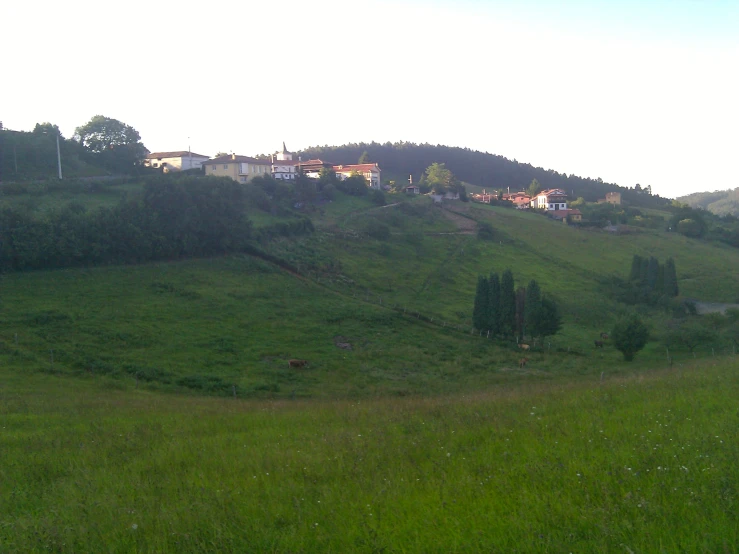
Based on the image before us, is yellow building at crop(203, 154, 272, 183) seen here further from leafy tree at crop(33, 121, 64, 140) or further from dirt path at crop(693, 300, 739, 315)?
dirt path at crop(693, 300, 739, 315)

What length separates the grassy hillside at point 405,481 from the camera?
531 cm

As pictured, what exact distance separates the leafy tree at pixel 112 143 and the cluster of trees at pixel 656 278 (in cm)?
5542

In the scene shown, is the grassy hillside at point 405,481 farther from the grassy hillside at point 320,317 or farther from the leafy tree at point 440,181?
the leafy tree at point 440,181

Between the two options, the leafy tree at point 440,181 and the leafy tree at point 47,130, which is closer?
the leafy tree at point 47,130

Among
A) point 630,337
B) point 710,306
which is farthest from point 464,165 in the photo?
point 630,337

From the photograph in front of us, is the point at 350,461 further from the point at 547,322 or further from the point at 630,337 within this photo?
the point at 547,322

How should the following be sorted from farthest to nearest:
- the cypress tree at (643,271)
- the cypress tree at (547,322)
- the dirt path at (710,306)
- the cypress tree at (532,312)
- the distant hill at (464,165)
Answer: the distant hill at (464,165) → the cypress tree at (643,271) → the dirt path at (710,306) → the cypress tree at (532,312) → the cypress tree at (547,322)

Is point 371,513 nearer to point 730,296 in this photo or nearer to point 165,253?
point 165,253

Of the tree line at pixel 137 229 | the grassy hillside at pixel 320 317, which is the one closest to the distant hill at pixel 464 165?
the grassy hillside at pixel 320 317

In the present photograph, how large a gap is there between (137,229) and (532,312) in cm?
2878

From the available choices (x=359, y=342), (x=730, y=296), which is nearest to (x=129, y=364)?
(x=359, y=342)

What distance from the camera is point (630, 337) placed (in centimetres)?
3744

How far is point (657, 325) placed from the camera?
46625 millimetres

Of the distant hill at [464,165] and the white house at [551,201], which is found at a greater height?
the distant hill at [464,165]
